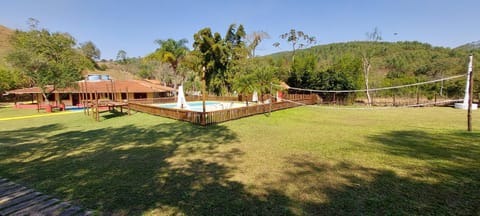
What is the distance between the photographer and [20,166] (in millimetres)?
4641

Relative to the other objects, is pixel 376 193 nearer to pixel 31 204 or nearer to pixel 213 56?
pixel 31 204

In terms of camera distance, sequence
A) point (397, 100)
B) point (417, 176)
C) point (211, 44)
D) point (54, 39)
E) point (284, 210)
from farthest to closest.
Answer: point (54, 39) → point (211, 44) → point (397, 100) → point (417, 176) → point (284, 210)

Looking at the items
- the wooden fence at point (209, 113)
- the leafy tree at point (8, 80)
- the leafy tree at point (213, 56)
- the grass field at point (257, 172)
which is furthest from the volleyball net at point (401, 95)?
the leafy tree at point (8, 80)

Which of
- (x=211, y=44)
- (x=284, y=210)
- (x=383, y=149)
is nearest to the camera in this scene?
(x=284, y=210)

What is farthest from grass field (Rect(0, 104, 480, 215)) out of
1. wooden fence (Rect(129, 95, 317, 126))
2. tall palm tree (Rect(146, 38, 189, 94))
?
tall palm tree (Rect(146, 38, 189, 94))

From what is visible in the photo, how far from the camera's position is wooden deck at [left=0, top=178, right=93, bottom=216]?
110 inches

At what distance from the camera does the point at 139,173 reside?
166 inches

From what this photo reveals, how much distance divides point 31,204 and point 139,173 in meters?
1.58

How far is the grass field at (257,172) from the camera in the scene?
→ 2973mm

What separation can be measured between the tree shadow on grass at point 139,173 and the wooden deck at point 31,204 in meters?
0.16

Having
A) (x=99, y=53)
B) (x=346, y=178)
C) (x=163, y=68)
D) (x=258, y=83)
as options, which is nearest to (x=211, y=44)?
(x=258, y=83)

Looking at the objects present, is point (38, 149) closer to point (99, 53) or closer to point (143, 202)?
point (143, 202)

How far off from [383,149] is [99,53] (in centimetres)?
9141

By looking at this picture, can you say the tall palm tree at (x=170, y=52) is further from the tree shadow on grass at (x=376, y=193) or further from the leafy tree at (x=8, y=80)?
the tree shadow on grass at (x=376, y=193)
